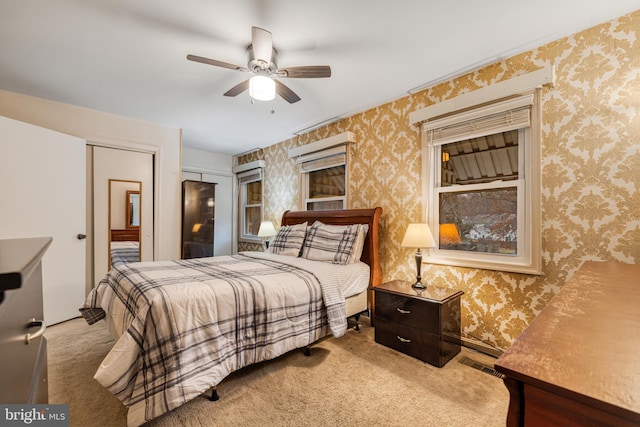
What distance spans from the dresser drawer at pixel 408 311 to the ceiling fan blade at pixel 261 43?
2.13m

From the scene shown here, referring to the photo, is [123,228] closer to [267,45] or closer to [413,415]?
[267,45]

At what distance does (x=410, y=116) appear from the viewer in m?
2.88

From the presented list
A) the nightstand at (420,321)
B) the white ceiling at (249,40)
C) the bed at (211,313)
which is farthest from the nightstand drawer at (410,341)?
the white ceiling at (249,40)

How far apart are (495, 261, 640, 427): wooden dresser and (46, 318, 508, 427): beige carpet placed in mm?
1224

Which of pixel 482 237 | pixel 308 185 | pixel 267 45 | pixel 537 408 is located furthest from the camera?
pixel 308 185

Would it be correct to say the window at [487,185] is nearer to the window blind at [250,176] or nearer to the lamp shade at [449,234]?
the lamp shade at [449,234]

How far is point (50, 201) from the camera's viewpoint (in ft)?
9.59

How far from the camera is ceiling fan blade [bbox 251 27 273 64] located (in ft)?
6.00

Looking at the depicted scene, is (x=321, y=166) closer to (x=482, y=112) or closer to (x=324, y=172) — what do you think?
(x=324, y=172)

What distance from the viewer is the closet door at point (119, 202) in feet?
11.6

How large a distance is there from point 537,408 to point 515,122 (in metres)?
2.33

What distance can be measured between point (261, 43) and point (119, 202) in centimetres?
301

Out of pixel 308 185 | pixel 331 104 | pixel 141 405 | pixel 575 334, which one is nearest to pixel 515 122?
pixel 331 104

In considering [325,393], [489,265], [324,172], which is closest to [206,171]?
[324,172]
